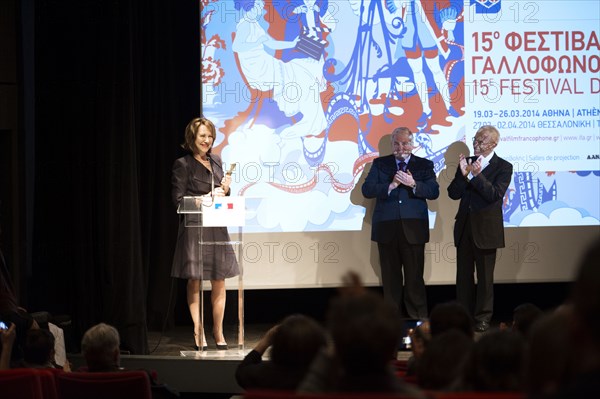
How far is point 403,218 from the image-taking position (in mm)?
6770

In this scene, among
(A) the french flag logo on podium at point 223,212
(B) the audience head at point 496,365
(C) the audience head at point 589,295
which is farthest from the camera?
(A) the french flag logo on podium at point 223,212

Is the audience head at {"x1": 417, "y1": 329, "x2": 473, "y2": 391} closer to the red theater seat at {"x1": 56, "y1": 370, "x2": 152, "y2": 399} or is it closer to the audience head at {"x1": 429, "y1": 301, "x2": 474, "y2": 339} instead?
the audience head at {"x1": 429, "y1": 301, "x2": 474, "y2": 339}

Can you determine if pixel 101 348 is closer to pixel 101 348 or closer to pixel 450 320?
pixel 101 348

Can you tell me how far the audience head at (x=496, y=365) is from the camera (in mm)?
2291

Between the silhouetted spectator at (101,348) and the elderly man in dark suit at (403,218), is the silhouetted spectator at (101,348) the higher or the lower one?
the lower one

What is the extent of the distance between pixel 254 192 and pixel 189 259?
1221 millimetres

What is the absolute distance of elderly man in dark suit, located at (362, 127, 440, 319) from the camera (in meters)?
6.70

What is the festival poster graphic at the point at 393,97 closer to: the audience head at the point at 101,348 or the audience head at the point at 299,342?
the audience head at the point at 101,348

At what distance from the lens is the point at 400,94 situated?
7164 mm

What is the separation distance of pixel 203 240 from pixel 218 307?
0.48 m

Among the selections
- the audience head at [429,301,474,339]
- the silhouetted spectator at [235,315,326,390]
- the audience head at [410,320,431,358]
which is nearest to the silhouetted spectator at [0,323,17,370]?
the silhouetted spectator at [235,315,326,390]

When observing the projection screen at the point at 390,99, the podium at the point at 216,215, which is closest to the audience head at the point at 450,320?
the podium at the point at 216,215

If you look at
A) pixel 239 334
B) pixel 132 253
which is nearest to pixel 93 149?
pixel 132 253

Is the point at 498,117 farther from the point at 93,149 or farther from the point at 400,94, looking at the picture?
the point at 93,149
